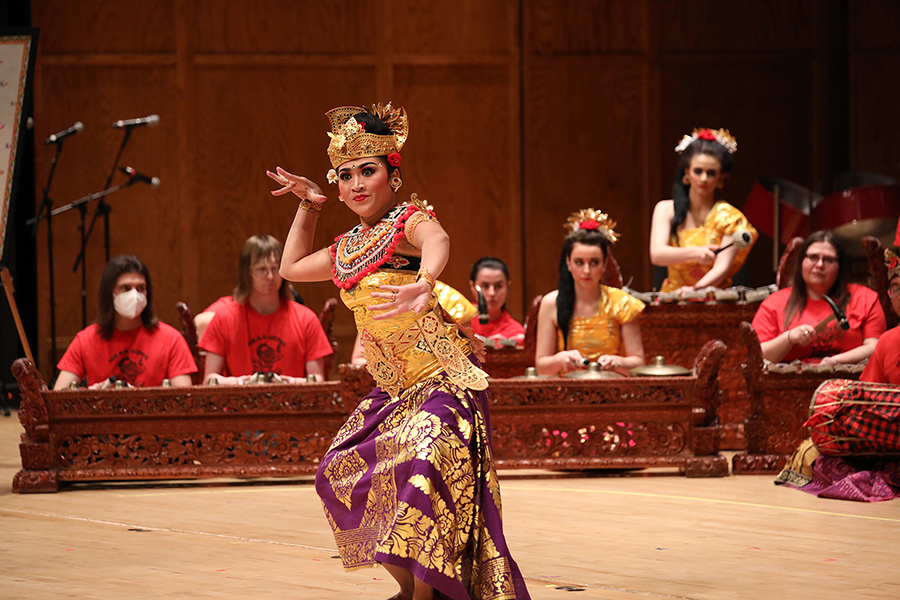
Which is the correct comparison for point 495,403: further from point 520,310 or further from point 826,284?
point 520,310

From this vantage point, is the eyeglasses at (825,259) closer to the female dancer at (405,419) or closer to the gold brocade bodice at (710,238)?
the gold brocade bodice at (710,238)

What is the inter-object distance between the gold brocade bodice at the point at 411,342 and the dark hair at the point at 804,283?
8.94 ft

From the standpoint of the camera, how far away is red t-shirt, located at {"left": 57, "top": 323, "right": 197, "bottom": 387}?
16.4 feet

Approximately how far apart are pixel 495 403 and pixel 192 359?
4.53ft

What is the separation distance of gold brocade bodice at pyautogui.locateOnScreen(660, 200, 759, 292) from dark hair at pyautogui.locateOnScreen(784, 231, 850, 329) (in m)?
0.61

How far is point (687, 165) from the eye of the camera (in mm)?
5867

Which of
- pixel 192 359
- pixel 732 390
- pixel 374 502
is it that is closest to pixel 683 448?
pixel 732 390

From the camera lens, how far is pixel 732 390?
559cm

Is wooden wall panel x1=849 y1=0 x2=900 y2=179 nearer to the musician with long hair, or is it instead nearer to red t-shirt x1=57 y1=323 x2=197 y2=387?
the musician with long hair

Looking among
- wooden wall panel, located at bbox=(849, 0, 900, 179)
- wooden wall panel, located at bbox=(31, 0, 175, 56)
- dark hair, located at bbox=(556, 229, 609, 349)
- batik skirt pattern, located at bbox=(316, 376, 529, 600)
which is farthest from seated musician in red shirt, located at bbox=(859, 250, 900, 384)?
wooden wall panel, located at bbox=(31, 0, 175, 56)

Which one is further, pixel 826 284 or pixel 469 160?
pixel 469 160

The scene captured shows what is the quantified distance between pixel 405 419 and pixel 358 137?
2.36 ft

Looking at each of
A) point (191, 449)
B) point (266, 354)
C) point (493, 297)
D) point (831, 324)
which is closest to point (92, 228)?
point (266, 354)

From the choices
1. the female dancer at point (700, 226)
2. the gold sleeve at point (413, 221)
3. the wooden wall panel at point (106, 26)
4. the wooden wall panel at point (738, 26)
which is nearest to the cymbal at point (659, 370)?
the female dancer at point (700, 226)
